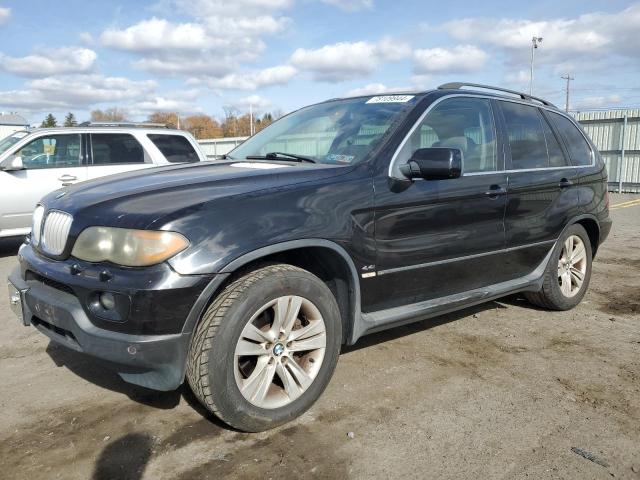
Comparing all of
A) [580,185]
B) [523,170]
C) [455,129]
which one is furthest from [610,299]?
[455,129]

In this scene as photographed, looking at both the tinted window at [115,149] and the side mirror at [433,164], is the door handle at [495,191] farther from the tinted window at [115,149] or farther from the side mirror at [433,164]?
the tinted window at [115,149]

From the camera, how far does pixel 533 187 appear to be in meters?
4.09

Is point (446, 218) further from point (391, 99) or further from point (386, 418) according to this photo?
point (386, 418)

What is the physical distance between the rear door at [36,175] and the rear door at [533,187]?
19.6ft

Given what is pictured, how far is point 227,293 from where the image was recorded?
255 centimetres

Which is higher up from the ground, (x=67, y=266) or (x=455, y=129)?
(x=455, y=129)

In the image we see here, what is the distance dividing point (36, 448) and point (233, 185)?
1585 mm

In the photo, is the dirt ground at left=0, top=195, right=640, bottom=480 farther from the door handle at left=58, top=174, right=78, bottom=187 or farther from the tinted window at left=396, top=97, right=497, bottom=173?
the door handle at left=58, top=174, right=78, bottom=187

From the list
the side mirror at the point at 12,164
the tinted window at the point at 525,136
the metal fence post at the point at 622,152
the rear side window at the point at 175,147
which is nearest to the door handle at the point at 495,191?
the tinted window at the point at 525,136

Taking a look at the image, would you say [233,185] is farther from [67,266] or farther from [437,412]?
[437,412]

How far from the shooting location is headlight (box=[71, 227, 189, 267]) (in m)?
2.39

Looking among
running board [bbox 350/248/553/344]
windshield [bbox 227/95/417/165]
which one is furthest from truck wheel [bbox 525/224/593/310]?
windshield [bbox 227/95/417/165]

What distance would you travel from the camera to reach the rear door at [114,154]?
25.8 feet

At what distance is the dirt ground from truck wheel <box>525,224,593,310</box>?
468 millimetres
